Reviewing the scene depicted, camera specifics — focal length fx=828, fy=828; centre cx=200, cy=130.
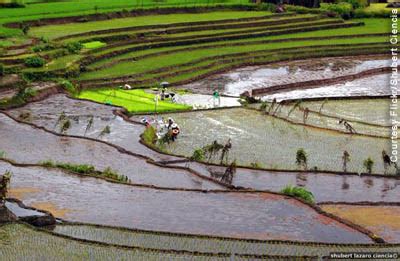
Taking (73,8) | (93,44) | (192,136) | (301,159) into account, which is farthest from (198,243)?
(73,8)

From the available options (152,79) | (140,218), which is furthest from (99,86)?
(140,218)

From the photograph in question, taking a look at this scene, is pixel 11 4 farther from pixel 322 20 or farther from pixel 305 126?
pixel 305 126

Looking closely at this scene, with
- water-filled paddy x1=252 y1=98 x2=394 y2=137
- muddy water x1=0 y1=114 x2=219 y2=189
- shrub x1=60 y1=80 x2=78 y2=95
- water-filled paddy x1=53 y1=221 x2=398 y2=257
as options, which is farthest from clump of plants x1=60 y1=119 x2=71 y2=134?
water-filled paddy x1=53 y1=221 x2=398 y2=257

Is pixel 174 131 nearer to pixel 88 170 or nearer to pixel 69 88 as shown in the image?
pixel 88 170

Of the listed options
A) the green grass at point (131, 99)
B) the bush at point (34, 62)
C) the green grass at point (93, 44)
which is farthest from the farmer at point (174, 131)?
the green grass at point (93, 44)

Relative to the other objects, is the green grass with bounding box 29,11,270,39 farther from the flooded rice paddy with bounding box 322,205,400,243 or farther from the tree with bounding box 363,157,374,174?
the flooded rice paddy with bounding box 322,205,400,243

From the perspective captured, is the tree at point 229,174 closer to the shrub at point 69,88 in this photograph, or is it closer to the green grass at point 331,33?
the shrub at point 69,88

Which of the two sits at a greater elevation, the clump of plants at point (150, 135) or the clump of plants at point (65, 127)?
the clump of plants at point (65, 127)
